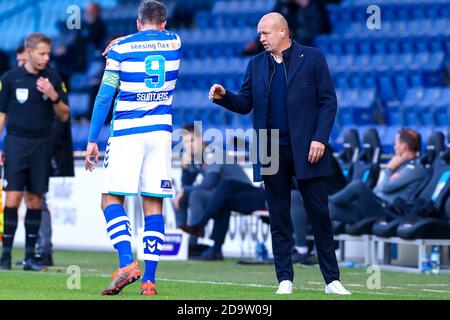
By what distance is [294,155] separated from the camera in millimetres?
8906

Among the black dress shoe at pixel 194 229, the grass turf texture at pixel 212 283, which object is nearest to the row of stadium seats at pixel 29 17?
the black dress shoe at pixel 194 229

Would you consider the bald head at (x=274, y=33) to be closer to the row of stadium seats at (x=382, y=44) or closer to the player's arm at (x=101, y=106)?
the player's arm at (x=101, y=106)

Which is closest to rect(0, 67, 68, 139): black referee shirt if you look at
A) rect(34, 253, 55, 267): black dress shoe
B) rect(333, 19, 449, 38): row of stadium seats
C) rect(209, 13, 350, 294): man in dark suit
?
rect(34, 253, 55, 267): black dress shoe

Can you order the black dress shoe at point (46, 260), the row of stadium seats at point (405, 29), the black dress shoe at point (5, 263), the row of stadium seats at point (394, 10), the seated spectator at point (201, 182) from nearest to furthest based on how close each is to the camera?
the black dress shoe at point (5, 263) < the black dress shoe at point (46, 260) < the seated spectator at point (201, 182) < the row of stadium seats at point (405, 29) < the row of stadium seats at point (394, 10)

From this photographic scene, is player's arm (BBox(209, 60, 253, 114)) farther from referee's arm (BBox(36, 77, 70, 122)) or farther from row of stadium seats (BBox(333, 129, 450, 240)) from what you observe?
row of stadium seats (BBox(333, 129, 450, 240))

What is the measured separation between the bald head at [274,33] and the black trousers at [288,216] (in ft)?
2.44

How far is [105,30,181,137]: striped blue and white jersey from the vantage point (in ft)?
28.5

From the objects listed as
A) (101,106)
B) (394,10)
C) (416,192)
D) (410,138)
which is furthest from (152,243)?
(394,10)

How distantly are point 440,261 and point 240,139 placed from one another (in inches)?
146

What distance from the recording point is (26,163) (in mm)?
12148

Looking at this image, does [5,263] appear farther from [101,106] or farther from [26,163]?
[101,106]

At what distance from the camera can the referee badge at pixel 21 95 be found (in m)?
12.1

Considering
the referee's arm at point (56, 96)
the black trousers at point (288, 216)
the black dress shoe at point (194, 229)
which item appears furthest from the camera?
the black dress shoe at point (194, 229)

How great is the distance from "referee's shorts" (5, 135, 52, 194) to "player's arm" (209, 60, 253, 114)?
11.7 feet
